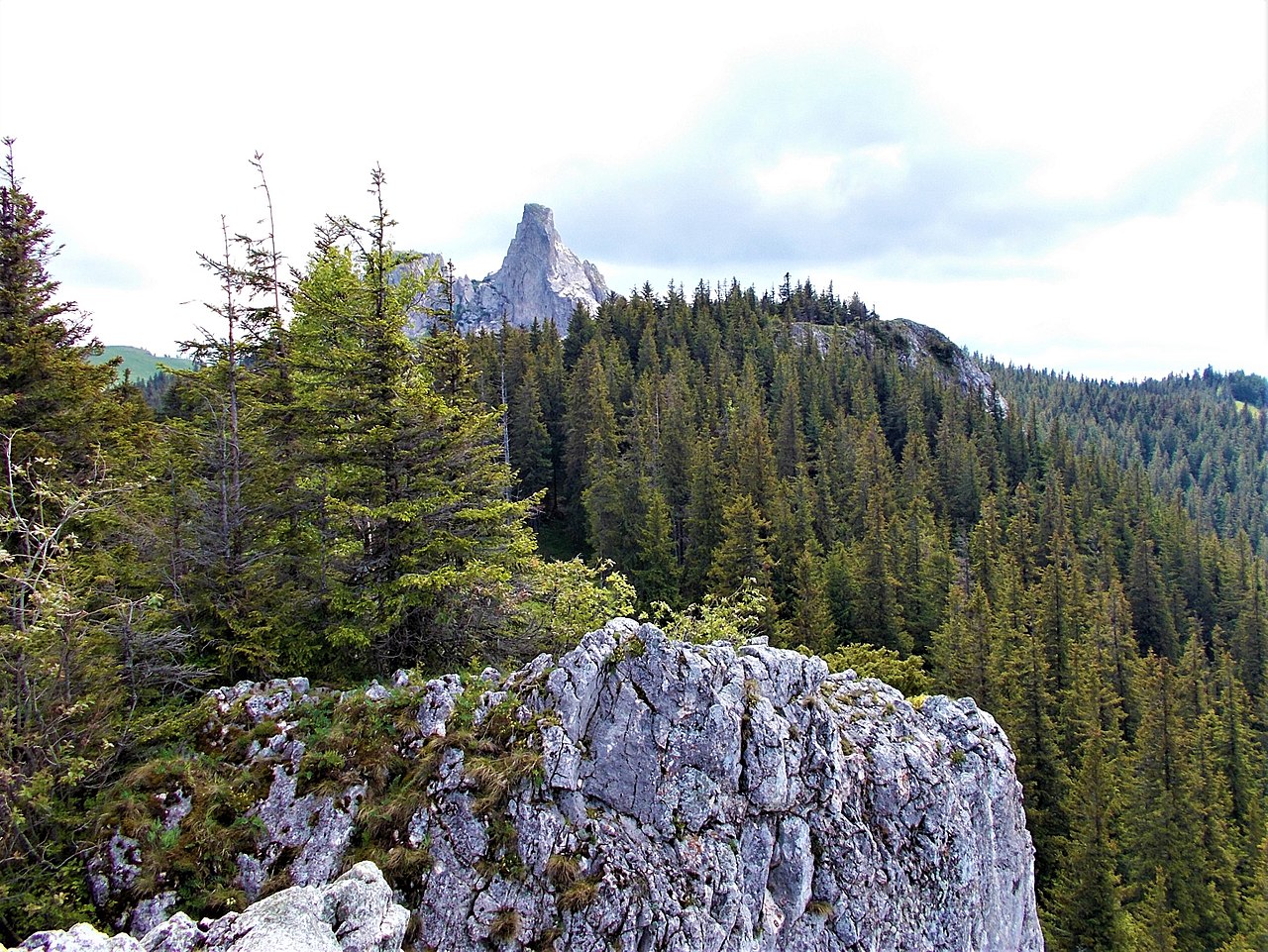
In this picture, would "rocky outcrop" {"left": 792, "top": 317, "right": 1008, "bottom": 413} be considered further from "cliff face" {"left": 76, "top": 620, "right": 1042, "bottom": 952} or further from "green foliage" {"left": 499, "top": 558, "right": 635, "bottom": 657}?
"cliff face" {"left": 76, "top": 620, "right": 1042, "bottom": 952}

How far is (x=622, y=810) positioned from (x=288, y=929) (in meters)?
4.87

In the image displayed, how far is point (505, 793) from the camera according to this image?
9.35 meters

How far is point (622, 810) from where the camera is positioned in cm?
988

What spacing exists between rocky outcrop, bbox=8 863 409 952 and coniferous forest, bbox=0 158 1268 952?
233cm

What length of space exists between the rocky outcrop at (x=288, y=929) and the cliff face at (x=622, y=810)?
149 centimetres

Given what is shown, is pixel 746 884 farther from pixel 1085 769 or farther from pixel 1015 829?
pixel 1085 769

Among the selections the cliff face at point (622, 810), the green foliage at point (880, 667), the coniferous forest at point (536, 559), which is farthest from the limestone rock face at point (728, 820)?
the green foliage at point (880, 667)

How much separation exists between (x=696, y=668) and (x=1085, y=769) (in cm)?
2496

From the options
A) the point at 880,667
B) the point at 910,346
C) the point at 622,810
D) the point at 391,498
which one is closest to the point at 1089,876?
the point at 880,667

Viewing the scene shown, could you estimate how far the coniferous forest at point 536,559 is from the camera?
32.1ft

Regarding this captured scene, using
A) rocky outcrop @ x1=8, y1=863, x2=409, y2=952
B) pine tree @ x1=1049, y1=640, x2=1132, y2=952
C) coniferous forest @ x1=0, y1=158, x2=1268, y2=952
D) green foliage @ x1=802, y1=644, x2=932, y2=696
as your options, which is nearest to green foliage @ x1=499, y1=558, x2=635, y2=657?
coniferous forest @ x1=0, y1=158, x2=1268, y2=952

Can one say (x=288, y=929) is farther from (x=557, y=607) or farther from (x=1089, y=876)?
(x=1089, y=876)

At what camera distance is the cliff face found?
8.73 metres

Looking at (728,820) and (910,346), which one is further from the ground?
(910,346)
